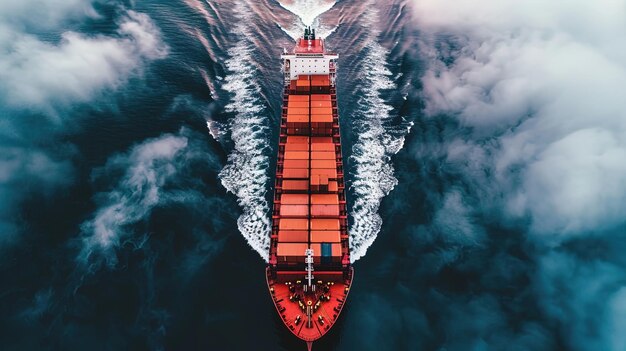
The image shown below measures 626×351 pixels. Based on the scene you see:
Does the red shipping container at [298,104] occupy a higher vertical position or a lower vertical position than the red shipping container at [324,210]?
higher

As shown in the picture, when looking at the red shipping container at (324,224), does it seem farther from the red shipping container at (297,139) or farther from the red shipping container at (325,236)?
the red shipping container at (297,139)

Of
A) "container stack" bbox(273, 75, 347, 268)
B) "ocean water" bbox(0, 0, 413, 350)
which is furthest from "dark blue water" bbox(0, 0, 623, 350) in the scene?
"container stack" bbox(273, 75, 347, 268)

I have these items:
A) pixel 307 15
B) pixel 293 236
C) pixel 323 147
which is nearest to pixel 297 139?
pixel 323 147

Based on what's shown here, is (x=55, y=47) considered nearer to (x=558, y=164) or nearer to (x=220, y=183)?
(x=220, y=183)

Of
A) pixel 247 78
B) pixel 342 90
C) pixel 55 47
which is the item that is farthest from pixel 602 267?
pixel 55 47

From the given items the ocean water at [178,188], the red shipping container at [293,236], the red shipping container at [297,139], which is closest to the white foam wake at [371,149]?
the ocean water at [178,188]

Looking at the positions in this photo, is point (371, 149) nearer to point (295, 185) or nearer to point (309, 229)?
point (295, 185)
